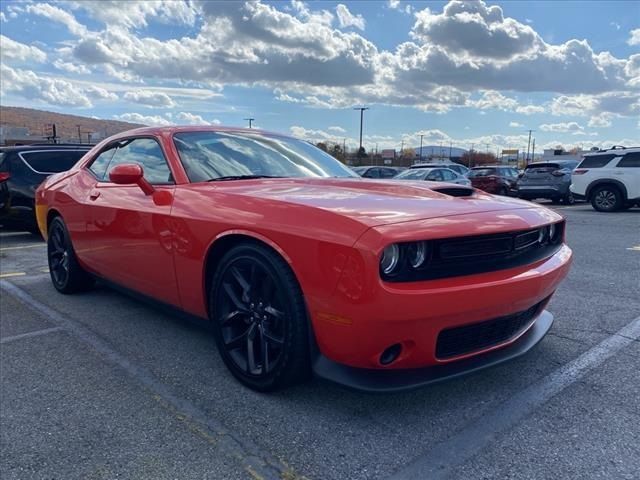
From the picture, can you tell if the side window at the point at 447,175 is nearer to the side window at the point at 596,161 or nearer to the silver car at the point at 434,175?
the silver car at the point at 434,175

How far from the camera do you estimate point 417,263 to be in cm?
222

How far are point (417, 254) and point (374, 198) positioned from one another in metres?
0.49

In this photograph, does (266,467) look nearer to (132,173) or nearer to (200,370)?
(200,370)

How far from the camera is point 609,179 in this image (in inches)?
520

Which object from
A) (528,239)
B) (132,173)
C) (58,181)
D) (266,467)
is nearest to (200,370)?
(266,467)

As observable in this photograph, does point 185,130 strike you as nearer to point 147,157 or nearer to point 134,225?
point 147,157

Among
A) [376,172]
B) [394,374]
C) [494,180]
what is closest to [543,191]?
[494,180]

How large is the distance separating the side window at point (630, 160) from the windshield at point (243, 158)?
1183 centimetres

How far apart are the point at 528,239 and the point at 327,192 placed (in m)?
1.09

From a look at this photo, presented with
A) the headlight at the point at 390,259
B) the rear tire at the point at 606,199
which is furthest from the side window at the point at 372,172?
the headlight at the point at 390,259

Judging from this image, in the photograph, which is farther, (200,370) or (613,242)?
(613,242)

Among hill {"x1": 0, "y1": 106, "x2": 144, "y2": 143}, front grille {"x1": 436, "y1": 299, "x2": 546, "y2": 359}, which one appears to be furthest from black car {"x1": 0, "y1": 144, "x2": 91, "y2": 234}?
hill {"x1": 0, "y1": 106, "x2": 144, "y2": 143}

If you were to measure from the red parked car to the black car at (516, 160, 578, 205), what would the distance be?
4.79ft

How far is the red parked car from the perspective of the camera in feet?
60.5
